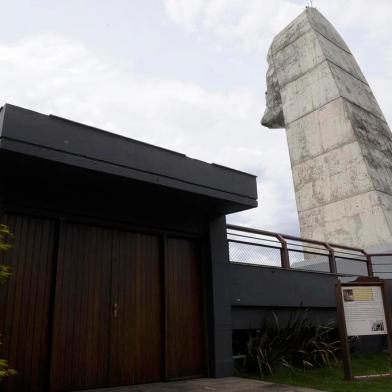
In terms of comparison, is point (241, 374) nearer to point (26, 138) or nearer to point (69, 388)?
point (69, 388)

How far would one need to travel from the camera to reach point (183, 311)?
707 centimetres

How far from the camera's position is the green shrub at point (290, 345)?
24.0ft

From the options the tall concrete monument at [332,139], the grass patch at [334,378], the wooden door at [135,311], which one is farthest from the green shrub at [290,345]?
the tall concrete monument at [332,139]

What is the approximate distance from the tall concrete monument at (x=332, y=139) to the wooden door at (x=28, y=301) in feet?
36.7

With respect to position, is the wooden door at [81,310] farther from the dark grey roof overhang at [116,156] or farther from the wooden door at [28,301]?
the dark grey roof overhang at [116,156]

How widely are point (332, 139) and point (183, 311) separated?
11347 millimetres

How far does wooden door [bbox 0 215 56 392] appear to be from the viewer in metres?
5.27

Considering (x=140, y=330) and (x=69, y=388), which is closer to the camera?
(x=69, y=388)

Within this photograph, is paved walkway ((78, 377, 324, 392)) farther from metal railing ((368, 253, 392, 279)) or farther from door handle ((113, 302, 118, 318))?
metal railing ((368, 253, 392, 279))

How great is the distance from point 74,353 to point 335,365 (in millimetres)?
4925

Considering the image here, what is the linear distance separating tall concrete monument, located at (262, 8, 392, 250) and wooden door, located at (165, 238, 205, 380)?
28.0 ft

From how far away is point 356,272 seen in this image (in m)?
11.4

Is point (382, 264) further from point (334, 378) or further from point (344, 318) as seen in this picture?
point (334, 378)

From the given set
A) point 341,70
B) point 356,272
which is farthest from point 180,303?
point 341,70
